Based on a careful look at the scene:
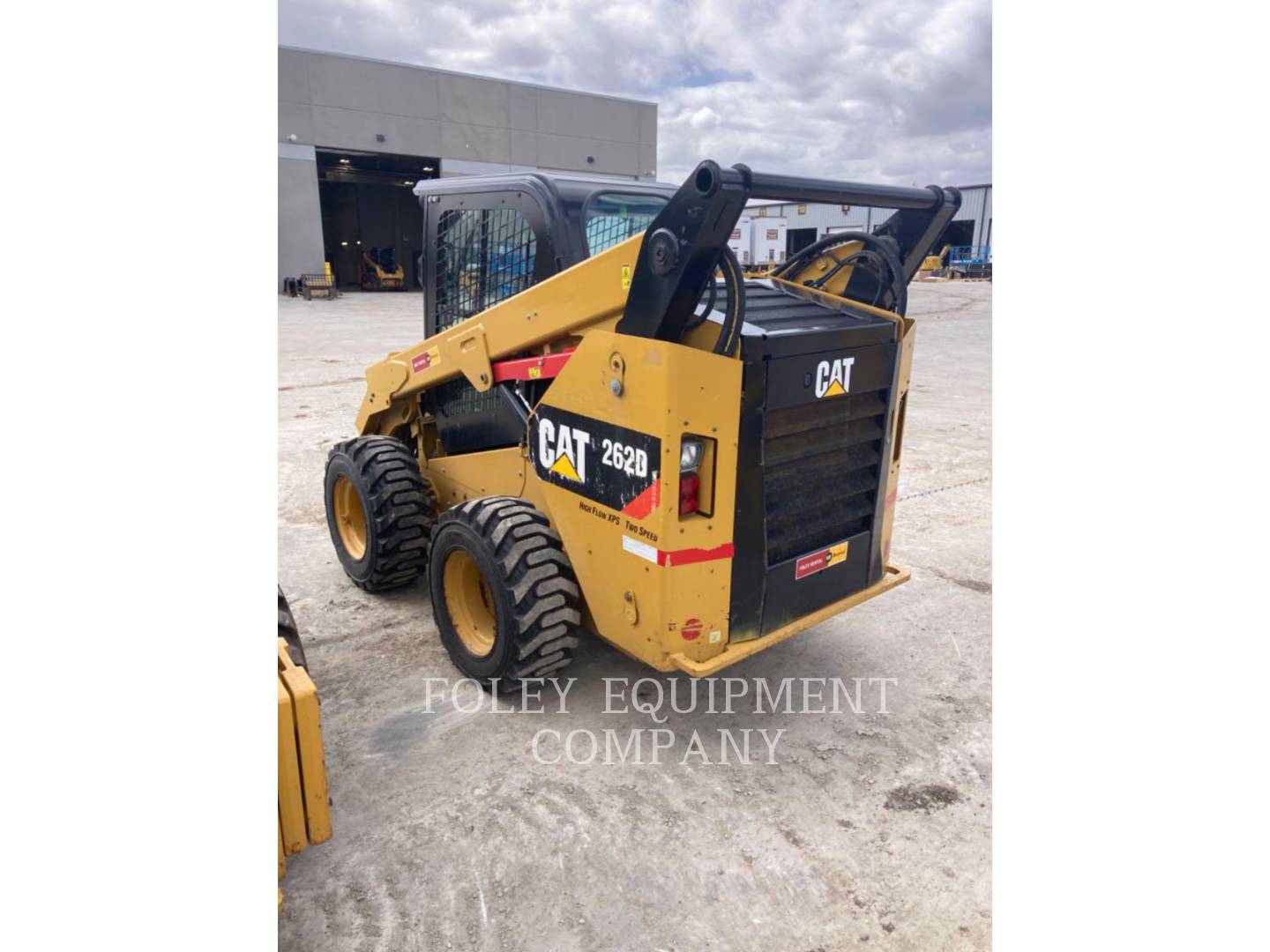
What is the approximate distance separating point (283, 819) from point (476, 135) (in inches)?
1210

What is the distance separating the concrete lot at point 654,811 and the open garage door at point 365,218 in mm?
31952

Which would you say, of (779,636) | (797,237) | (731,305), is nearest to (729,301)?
(731,305)

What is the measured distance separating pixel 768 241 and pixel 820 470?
40607mm

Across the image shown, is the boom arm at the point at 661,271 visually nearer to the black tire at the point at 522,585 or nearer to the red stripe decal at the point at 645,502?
the red stripe decal at the point at 645,502

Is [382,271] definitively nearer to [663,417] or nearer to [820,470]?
[820,470]

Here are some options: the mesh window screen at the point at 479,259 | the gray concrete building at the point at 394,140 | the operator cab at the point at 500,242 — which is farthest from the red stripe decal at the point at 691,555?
the gray concrete building at the point at 394,140

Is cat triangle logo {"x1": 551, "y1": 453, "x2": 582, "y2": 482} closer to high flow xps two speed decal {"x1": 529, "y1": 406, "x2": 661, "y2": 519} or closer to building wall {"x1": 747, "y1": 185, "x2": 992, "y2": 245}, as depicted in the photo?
high flow xps two speed decal {"x1": 529, "y1": 406, "x2": 661, "y2": 519}

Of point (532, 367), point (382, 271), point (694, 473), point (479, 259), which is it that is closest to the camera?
point (694, 473)

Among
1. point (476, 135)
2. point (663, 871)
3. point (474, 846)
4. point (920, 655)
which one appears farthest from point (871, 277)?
point (476, 135)

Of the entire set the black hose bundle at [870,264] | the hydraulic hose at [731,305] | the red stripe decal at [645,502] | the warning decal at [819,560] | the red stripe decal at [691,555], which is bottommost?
the warning decal at [819,560]

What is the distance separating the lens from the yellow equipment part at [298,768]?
2.25 m

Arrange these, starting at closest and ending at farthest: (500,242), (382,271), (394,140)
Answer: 1. (500,242)
2. (394,140)
3. (382,271)

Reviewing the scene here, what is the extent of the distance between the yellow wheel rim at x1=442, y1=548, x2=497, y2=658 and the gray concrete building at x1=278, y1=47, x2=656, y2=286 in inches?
1053

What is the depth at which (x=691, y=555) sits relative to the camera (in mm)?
2838
